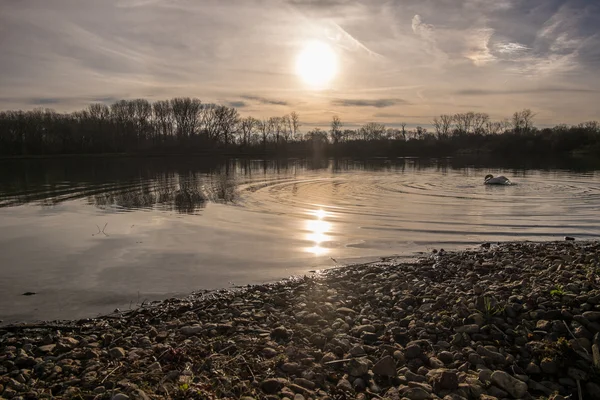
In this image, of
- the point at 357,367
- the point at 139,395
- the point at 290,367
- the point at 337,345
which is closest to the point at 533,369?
the point at 357,367

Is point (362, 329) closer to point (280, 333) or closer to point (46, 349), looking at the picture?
point (280, 333)

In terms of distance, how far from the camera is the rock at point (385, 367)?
578 cm

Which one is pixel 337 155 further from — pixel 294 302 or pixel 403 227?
pixel 294 302

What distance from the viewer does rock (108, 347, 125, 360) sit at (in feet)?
20.9

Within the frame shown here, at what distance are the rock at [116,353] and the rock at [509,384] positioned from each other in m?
5.41

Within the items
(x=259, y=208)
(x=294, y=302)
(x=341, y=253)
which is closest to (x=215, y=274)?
(x=294, y=302)

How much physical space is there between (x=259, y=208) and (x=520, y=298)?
16.9 meters

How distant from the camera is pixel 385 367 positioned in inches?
230

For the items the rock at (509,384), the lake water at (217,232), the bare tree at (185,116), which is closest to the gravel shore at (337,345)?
the rock at (509,384)

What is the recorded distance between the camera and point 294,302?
8891 millimetres

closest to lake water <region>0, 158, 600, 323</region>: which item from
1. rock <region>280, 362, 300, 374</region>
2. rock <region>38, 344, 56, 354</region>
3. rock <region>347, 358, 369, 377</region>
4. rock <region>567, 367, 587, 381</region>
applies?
rock <region>38, 344, 56, 354</region>

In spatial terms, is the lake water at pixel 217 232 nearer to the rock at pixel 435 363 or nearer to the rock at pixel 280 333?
the rock at pixel 280 333

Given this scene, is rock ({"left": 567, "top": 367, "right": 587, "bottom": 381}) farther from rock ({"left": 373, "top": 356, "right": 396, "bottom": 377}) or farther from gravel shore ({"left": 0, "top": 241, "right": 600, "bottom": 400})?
rock ({"left": 373, "top": 356, "right": 396, "bottom": 377})

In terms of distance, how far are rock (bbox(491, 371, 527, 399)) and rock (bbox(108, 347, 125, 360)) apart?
17.7 ft
